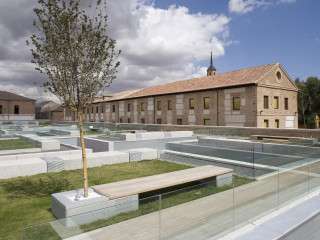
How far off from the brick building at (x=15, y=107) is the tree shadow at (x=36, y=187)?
203 ft

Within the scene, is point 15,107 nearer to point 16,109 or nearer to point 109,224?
point 16,109

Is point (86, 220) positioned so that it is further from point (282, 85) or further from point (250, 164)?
point (282, 85)

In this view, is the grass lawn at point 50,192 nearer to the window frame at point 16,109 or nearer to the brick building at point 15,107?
the brick building at point 15,107

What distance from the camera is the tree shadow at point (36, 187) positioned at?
23.3 ft

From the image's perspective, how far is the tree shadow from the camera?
7090 mm

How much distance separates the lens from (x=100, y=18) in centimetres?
596

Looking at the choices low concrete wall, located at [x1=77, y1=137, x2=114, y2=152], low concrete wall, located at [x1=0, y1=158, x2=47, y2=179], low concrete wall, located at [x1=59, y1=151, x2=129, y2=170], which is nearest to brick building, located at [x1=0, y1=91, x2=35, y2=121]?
low concrete wall, located at [x1=77, y1=137, x2=114, y2=152]

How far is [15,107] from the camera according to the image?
6369 centimetres

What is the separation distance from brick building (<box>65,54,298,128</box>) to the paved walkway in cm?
1761

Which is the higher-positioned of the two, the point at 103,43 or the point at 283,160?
the point at 103,43

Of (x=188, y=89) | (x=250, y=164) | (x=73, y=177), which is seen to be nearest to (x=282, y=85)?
(x=188, y=89)

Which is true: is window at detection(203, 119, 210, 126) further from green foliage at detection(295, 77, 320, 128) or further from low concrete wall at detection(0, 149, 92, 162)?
low concrete wall at detection(0, 149, 92, 162)

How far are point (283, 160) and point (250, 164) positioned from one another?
2.25 meters

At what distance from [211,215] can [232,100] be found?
23.2 m
